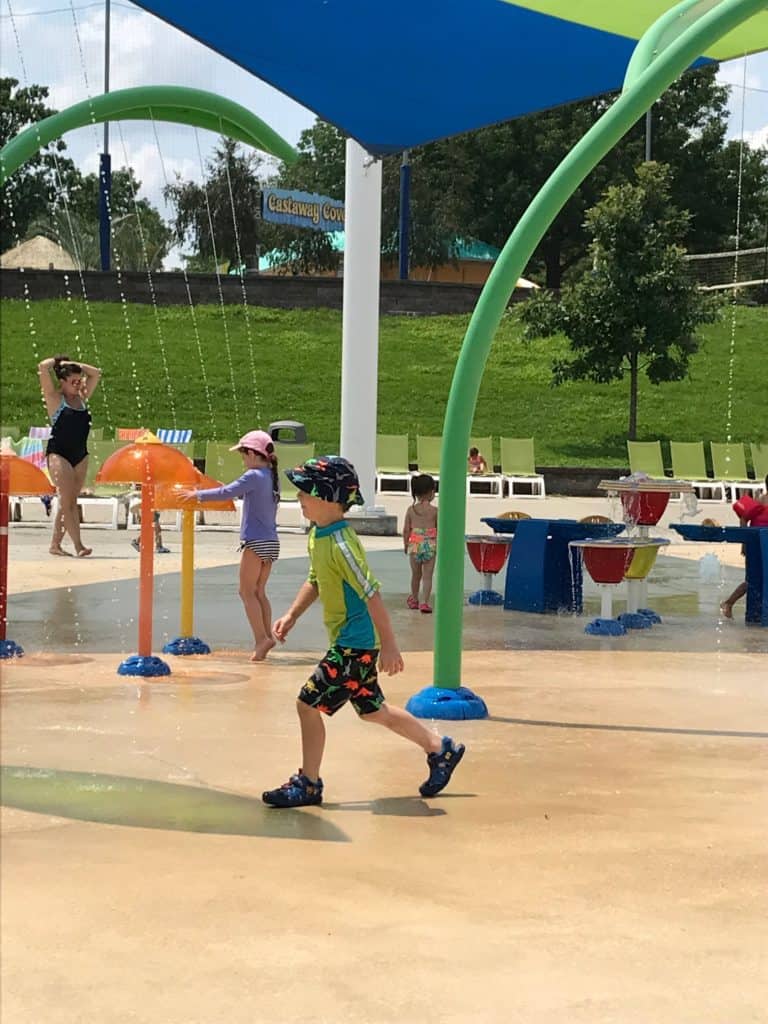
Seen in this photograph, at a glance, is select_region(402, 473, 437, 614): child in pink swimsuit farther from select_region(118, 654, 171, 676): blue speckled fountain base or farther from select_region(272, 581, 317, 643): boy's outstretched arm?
select_region(272, 581, 317, 643): boy's outstretched arm

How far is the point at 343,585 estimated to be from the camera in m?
6.13

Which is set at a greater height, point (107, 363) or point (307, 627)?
point (107, 363)

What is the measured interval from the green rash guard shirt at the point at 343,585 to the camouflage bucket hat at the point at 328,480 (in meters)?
0.12

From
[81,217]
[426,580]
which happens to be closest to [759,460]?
[426,580]

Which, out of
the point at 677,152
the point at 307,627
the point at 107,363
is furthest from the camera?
the point at 677,152

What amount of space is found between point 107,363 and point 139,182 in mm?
19608

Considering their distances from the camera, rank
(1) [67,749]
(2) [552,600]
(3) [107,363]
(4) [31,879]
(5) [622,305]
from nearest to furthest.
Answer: (4) [31,879] → (1) [67,749] → (2) [552,600] → (5) [622,305] → (3) [107,363]

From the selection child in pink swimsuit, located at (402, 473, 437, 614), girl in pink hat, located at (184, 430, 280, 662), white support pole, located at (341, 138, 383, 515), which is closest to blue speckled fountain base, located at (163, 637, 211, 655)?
girl in pink hat, located at (184, 430, 280, 662)

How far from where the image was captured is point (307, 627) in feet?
38.1

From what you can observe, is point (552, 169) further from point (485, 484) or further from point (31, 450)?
point (31, 450)

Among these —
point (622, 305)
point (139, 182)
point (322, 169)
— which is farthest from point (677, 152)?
point (622, 305)

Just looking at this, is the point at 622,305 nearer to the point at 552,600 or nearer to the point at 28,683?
the point at 552,600

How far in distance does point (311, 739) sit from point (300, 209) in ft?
146

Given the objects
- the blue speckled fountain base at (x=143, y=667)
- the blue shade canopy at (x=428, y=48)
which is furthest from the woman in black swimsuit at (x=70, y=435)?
the blue speckled fountain base at (x=143, y=667)
